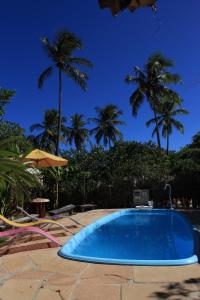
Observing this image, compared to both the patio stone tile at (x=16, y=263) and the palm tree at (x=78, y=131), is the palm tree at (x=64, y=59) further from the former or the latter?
the palm tree at (x=78, y=131)

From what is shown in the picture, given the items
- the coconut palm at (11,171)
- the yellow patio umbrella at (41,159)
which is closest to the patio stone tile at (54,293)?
the coconut palm at (11,171)

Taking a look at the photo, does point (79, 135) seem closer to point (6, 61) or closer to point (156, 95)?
point (156, 95)

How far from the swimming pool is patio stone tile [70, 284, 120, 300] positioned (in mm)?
1162

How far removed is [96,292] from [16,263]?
195cm

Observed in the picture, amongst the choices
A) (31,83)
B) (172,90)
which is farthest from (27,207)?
(172,90)

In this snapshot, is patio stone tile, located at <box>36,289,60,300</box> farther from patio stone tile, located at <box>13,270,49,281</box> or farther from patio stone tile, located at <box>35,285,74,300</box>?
patio stone tile, located at <box>13,270,49,281</box>

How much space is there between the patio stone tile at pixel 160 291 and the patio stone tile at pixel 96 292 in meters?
0.11

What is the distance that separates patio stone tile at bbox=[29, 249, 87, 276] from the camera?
514cm

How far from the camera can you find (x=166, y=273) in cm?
479

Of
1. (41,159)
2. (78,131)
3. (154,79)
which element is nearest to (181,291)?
(41,159)

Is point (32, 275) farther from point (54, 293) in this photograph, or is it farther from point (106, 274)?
point (106, 274)

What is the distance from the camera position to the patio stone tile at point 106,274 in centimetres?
456

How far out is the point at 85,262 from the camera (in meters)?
5.57

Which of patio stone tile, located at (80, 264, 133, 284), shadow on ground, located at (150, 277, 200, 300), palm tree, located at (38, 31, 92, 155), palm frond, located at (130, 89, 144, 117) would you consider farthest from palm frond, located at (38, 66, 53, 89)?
shadow on ground, located at (150, 277, 200, 300)
